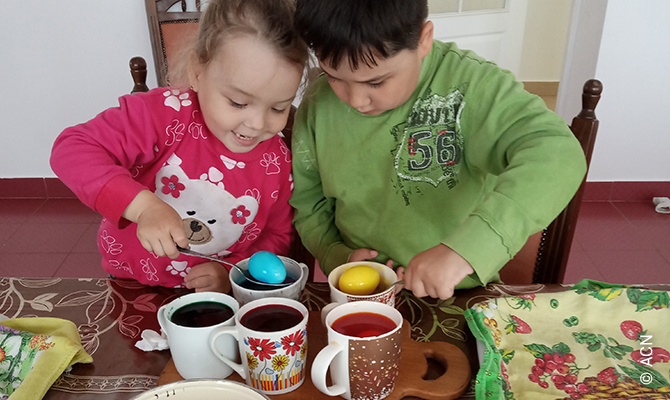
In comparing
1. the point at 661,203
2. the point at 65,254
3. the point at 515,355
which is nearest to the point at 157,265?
the point at 515,355

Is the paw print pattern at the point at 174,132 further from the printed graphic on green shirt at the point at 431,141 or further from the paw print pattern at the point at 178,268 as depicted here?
the printed graphic on green shirt at the point at 431,141

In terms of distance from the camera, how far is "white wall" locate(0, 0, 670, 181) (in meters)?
2.56

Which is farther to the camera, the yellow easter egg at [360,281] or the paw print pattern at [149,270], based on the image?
the paw print pattern at [149,270]

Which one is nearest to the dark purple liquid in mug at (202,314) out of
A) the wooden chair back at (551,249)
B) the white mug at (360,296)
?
the white mug at (360,296)

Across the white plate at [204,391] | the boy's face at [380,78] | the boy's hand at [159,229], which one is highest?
the boy's face at [380,78]

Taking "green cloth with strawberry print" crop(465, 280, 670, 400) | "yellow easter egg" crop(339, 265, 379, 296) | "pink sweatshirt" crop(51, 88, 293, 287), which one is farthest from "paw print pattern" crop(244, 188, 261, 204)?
"green cloth with strawberry print" crop(465, 280, 670, 400)

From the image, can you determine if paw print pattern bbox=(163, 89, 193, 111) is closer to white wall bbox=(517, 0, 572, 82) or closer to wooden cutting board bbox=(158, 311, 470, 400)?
wooden cutting board bbox=(158, 311, 470, 400)

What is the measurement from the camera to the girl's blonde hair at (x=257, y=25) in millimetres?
848

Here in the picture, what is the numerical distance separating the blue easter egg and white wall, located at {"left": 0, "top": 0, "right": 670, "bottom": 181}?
2.21m

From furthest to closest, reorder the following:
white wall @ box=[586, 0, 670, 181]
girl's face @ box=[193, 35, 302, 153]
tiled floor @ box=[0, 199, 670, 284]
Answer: white wall @ box=[586, 0, 670, 181], tiled floor @ box=[0, 199, 670, 284], girl's face @ box=[193, 35, 302, 153]

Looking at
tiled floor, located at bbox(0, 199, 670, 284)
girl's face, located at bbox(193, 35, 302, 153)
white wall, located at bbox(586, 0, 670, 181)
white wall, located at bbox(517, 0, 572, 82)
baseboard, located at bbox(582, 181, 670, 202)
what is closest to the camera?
girl's face, located at bbox(193, 35, 302, 153)

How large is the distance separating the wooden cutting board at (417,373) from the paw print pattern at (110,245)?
43 centimetres

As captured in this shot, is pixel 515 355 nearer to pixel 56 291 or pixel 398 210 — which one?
pixel 398 210

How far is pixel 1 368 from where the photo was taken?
687 millimetres
